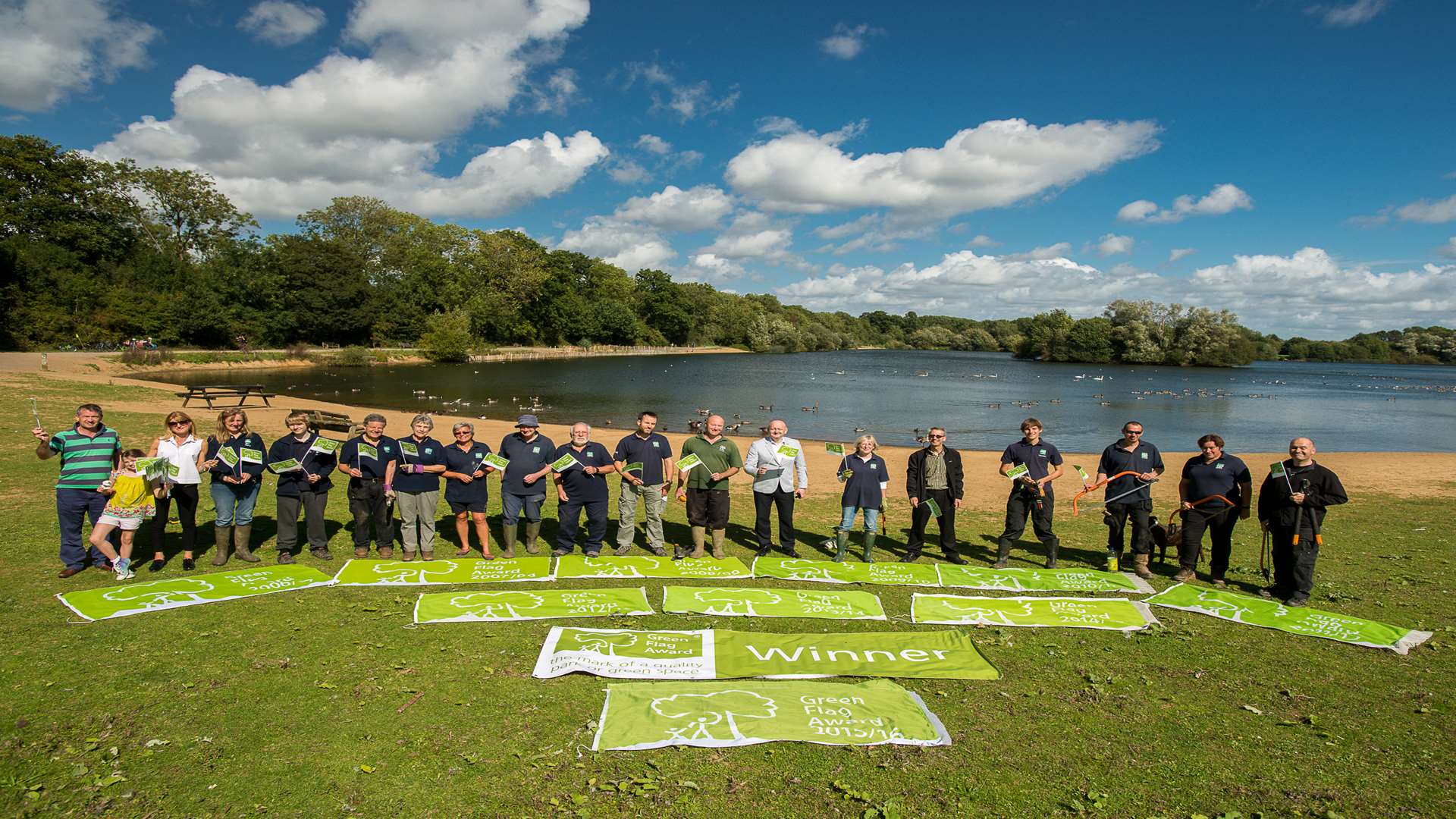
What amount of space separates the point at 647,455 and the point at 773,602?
9.65ft

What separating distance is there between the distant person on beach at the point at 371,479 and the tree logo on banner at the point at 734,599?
15.1 feet

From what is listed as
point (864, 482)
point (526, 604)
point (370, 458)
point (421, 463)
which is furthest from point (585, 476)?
point (864, 482)

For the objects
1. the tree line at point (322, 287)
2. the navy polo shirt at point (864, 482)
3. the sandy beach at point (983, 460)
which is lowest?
the sandy beach at point (983, 460)

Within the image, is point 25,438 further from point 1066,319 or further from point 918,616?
point 1066,319

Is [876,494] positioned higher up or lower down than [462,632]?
higher up

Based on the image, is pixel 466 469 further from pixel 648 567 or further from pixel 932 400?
pixel 932 400

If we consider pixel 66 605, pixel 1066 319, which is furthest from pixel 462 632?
pixel 1066 319

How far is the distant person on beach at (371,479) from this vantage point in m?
9.40

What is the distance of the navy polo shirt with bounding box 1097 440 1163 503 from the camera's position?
9.69 m

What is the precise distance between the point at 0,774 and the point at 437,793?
109 inches

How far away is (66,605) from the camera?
7410 mm

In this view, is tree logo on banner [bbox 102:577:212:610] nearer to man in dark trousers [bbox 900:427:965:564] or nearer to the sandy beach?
man in dark trousers [bbox 900:427:965:564]

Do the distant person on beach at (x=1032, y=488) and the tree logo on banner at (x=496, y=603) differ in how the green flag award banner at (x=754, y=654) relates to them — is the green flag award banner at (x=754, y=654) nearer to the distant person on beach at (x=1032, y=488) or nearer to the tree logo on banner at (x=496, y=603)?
the tree logo on banner at (x=496, y=603)

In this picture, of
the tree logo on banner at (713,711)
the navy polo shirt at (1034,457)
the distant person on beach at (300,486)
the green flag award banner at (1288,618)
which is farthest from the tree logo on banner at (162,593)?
the green flag award banner at (1288,618)
